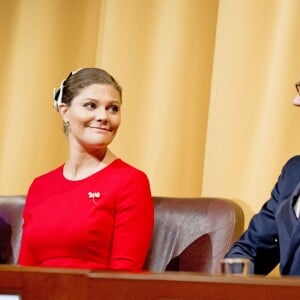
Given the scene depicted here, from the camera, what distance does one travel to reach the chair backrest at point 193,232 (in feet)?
6.08

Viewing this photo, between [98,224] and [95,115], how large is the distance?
10.9 inches

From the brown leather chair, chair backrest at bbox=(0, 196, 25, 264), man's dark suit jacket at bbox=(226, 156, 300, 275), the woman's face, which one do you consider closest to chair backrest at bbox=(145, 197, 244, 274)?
the brown leather chair

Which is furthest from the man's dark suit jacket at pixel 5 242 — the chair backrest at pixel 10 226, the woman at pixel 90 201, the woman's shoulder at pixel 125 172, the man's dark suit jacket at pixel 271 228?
the man's dark suit jacket at pixel 271 228

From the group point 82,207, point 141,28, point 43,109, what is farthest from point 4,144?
point 82,207

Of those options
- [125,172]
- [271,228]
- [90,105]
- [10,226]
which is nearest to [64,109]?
[90,105]

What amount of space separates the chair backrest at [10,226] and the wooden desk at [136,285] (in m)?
1.13

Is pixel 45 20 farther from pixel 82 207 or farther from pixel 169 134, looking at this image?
pixel 82 207

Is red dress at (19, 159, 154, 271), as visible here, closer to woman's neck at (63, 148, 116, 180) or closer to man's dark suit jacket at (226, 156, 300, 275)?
woman's neck at (63, 148, 116, 180)

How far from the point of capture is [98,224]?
1.83 metres

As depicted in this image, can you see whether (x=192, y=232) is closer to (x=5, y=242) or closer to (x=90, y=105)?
(x=90, y=105)

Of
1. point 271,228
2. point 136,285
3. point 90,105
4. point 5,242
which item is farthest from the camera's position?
point 5,242

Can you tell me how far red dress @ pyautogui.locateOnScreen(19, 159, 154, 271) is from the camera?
182 centimetres

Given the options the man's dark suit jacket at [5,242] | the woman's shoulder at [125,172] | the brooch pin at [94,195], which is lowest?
the man's dark suit jacket at [5,242]

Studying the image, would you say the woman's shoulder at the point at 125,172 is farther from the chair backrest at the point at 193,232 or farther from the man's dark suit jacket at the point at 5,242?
the man's dark suit jacket at the point at 5,242
